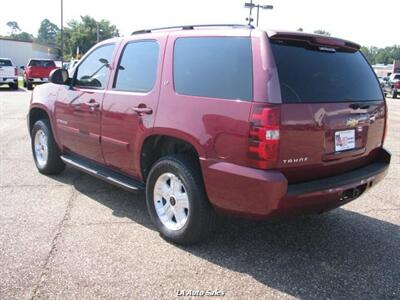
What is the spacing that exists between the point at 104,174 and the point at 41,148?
2.04 meters

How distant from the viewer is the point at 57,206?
16.7 ft

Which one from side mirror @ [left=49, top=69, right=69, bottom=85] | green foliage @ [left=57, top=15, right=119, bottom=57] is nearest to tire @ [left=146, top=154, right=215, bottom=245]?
side mirror @ [left=49, top=69, right=69, bottom=85]

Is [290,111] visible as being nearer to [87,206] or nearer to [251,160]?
[251,160]

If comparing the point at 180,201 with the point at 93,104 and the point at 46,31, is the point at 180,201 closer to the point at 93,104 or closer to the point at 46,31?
the point at 93,104

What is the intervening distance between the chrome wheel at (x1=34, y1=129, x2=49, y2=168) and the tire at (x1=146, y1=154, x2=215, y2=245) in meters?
2.60

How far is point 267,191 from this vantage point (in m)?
3.26

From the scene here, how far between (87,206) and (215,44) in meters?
2.48

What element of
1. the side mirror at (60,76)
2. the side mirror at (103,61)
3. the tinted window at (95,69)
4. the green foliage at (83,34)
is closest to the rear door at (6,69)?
the side mirror at (60,76)

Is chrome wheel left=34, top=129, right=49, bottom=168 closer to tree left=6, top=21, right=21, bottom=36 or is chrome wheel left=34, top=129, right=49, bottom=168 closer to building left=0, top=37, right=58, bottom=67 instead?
building left=0, top=37, right=58, bottom=67

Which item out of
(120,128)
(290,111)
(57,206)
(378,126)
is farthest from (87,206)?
(378,126)

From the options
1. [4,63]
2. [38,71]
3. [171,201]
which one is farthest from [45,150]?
[38,71]

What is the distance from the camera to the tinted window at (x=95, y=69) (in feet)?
16.5

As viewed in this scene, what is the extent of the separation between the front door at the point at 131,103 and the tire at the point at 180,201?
0.36 meters

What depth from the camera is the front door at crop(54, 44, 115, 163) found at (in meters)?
4.98
